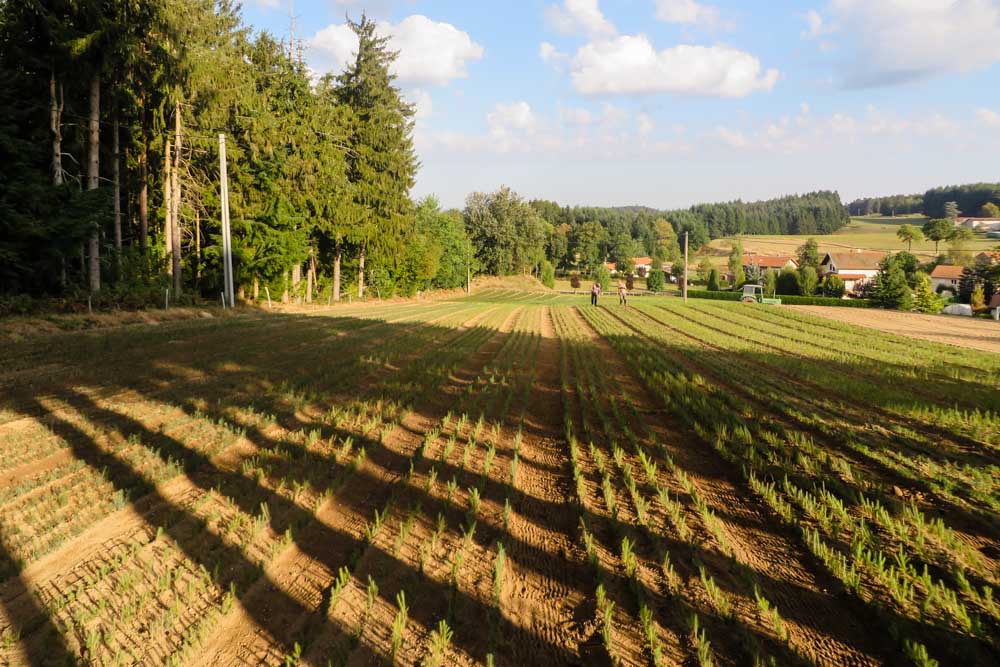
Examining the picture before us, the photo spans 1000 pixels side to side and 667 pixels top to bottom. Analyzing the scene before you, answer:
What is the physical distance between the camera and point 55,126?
18.7 m

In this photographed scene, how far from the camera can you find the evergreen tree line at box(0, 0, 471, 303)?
58.6ft

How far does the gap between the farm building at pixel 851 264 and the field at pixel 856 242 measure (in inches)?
720

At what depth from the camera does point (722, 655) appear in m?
3.14

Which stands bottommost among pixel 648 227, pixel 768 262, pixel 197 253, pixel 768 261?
pixel 197 253

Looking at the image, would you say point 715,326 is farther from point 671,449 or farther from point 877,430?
point 671,449

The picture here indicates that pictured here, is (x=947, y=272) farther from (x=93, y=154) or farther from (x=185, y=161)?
(x=93, y=154)

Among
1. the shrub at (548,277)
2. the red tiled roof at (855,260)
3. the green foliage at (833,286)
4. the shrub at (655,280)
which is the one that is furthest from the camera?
the shrub at (548,277)

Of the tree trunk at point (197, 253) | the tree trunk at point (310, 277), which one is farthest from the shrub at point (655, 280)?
the tree trunk at point (197, 253)

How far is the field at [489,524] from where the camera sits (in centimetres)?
329

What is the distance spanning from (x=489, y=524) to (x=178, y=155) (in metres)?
25.3

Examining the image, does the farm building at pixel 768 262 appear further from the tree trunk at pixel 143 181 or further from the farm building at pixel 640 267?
the tree trunk at pixel 143 181

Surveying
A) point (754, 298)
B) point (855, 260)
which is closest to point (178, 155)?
point (754, 298)

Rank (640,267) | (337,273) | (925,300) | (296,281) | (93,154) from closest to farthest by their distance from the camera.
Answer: (93,154)
(296,281)
(337,273)
(925,300)
(640,267)

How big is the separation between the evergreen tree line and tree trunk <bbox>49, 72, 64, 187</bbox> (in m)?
0.07
